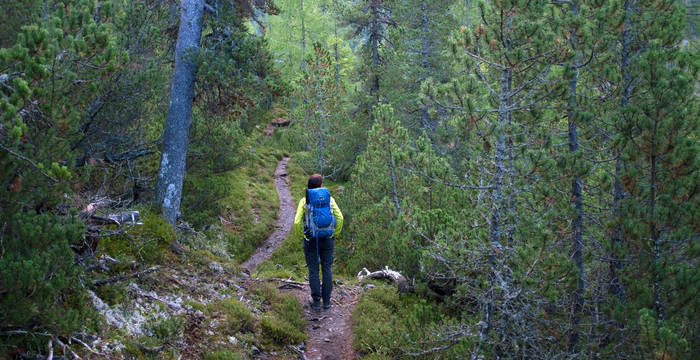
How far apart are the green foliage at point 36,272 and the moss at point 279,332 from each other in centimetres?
300

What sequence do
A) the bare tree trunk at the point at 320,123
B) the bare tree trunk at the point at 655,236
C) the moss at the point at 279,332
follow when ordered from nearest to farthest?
the bare tree trunk at the point at 655,236, the moss at the point at 279,332, the bare tree trunk at the point at 320,123

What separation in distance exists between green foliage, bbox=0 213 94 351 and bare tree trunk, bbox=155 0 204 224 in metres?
5.60

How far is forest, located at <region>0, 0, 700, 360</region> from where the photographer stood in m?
3.97

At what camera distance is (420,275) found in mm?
8500

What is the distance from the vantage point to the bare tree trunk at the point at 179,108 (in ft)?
30.3

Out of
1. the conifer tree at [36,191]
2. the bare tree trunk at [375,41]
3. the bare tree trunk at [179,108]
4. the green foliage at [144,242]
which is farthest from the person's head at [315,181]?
the bare tree trunk at [375,41]

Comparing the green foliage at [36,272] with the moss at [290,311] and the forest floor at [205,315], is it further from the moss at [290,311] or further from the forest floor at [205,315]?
the moss at [290,311]

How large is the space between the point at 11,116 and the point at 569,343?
6867 mm

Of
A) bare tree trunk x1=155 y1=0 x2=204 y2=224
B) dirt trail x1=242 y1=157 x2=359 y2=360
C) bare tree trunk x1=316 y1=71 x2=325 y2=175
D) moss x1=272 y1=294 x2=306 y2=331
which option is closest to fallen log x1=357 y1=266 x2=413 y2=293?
dirt trail x1=242 y1=157 x2=359 y2=360

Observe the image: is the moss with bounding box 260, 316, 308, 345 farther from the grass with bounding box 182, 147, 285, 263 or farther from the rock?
the grass with bounding box 182, 147, 285, 263

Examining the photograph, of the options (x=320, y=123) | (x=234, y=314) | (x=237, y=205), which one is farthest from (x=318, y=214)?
(x=320, y=123)

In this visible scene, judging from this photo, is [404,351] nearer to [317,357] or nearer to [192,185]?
[317,357]

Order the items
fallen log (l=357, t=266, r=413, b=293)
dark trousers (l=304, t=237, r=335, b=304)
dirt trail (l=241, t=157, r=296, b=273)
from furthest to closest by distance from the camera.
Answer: dirt trail (l=241, t=157, r=296, b=273) < fallen log (l=357, t=266, r=413, b=293) < dark trousers (l=304, t=237, r=335, b=304)

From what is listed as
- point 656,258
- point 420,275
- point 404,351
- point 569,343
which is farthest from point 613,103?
point 404,351
